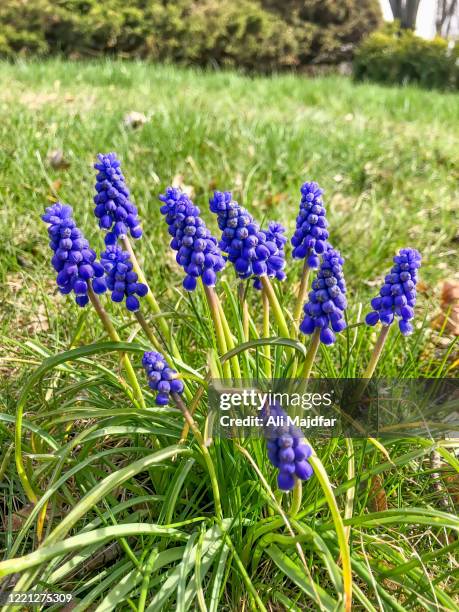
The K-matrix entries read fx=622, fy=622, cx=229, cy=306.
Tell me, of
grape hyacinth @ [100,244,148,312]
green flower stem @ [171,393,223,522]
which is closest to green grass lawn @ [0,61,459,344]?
grape hyacinth @ [100,244,148,312]

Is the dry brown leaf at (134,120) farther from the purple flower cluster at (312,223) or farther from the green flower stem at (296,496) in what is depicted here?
the green flower stem at (296,496)

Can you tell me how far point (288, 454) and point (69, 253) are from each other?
85 centimetres

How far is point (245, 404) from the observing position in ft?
6.57

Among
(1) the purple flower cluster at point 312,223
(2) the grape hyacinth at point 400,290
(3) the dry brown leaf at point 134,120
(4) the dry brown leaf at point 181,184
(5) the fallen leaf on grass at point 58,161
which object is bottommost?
(4) the dry brown leaf at point 181,184

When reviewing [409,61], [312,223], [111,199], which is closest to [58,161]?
[111,199]

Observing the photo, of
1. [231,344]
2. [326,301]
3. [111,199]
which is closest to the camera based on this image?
[326,301]

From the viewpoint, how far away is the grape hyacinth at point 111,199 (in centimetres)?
199

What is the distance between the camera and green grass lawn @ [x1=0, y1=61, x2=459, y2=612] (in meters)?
1.89

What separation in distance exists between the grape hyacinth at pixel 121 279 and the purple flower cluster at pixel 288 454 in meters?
0.64

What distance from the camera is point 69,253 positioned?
5.95ft

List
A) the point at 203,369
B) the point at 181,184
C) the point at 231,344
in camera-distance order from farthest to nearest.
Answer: the point at 181,184 < the point at 203,369 < the point at 231,344

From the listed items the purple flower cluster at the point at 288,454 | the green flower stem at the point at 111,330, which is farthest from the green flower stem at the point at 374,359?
the green flower stem at the point at 111,330

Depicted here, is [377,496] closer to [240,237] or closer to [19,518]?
[240,237]

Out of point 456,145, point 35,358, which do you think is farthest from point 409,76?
point 35,358
